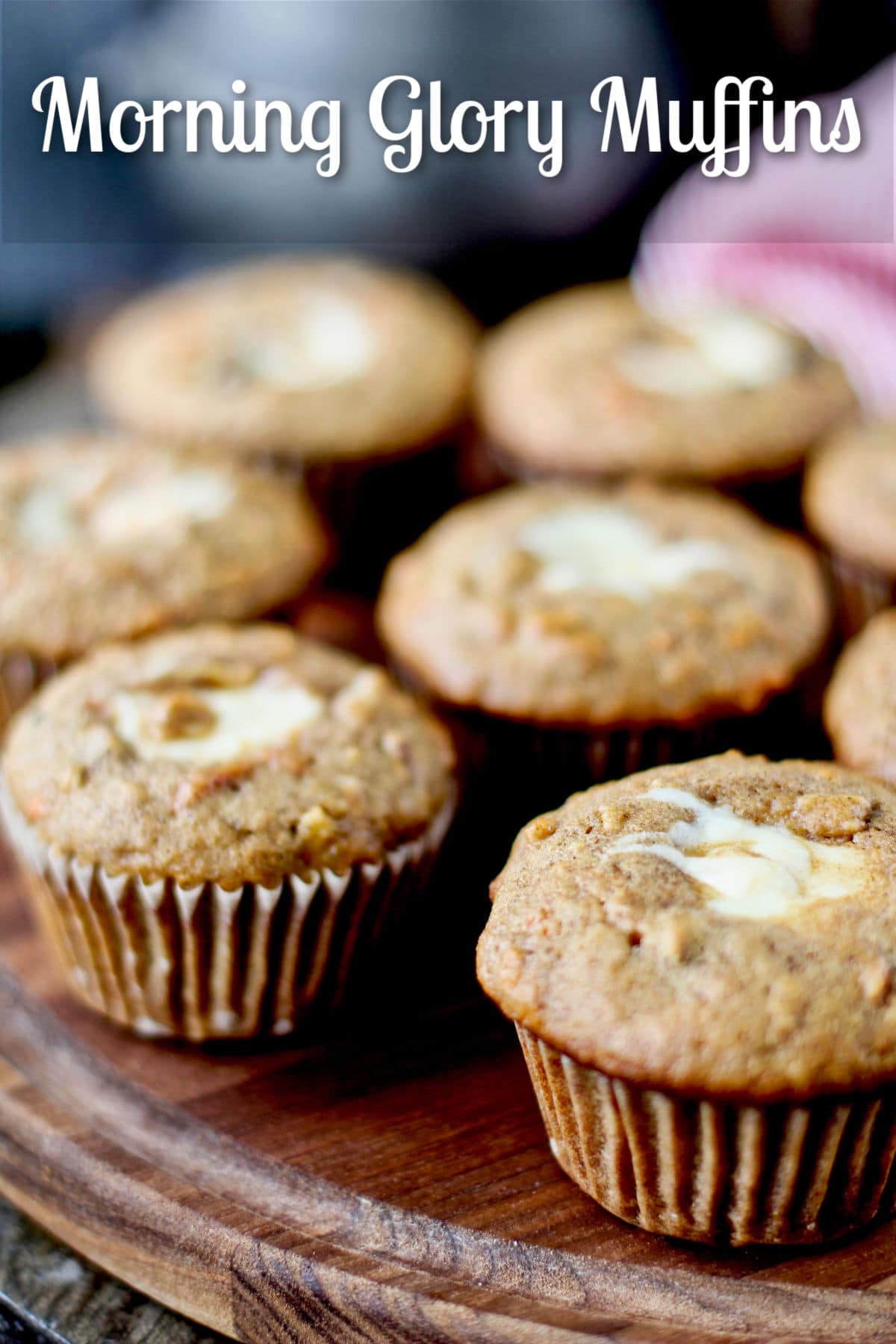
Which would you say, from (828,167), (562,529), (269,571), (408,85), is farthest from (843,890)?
(408,85)

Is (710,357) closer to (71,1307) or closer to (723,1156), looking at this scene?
(723,1156)

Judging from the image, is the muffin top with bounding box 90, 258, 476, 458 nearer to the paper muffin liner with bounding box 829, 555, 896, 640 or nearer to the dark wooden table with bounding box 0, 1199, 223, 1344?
the paper muffin liner with bounding box 829, 555, 896, 640

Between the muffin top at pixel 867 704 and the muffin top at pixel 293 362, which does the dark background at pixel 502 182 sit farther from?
the muffin top at pixel 867 704

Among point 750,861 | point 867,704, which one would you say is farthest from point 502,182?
point 750,861

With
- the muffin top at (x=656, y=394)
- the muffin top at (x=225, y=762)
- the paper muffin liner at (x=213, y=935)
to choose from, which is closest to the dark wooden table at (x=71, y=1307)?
the paper muffin liner at (x=213, y=935)

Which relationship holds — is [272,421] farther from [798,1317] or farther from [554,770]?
[798,1317]

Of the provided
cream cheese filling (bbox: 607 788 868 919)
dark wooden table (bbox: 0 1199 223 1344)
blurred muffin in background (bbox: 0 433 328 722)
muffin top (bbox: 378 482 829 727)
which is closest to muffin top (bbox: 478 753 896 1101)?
cream cheese filling (bbox: 607 788 868 919)
